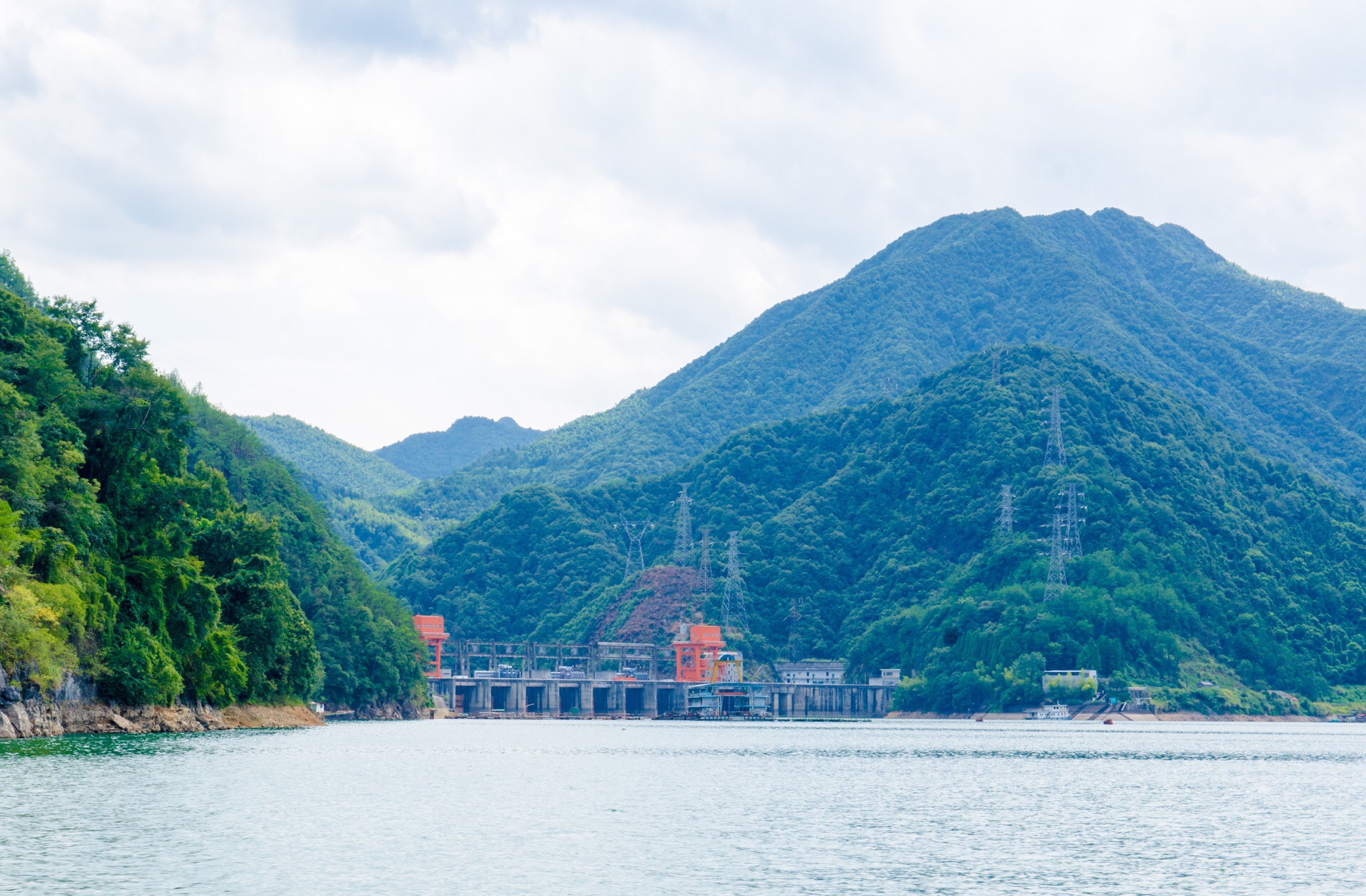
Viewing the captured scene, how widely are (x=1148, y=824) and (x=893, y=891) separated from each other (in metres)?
18.6

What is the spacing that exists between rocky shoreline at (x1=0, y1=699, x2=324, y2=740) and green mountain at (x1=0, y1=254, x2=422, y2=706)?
104cm

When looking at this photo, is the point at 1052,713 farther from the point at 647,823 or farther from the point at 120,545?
the point at 647,823

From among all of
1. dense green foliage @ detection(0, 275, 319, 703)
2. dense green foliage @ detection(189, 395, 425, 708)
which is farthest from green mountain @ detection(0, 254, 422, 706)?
dense green foliage @ detection(189, 395, 425, 708)

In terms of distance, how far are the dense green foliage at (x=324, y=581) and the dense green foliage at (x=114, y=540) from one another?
30.9 metres

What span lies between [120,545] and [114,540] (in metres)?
2.47

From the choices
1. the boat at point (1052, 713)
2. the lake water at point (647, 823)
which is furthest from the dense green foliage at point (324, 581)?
the boat at point (1052, 713)

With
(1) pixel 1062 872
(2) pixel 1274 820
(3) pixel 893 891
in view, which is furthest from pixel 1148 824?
(3) pixel 893 891

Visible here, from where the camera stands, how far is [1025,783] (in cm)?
6550

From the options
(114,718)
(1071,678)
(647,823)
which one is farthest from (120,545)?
(1071,678)

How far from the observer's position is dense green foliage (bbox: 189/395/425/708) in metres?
137

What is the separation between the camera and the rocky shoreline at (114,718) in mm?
69312

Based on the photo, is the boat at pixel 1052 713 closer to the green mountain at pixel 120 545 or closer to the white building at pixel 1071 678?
the white building at pixel 1071 678

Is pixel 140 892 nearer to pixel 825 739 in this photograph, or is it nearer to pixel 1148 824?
pixel 1148 824

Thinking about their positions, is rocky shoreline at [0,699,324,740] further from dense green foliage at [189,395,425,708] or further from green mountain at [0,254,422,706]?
dense green foliage at [189,395,425,708]
